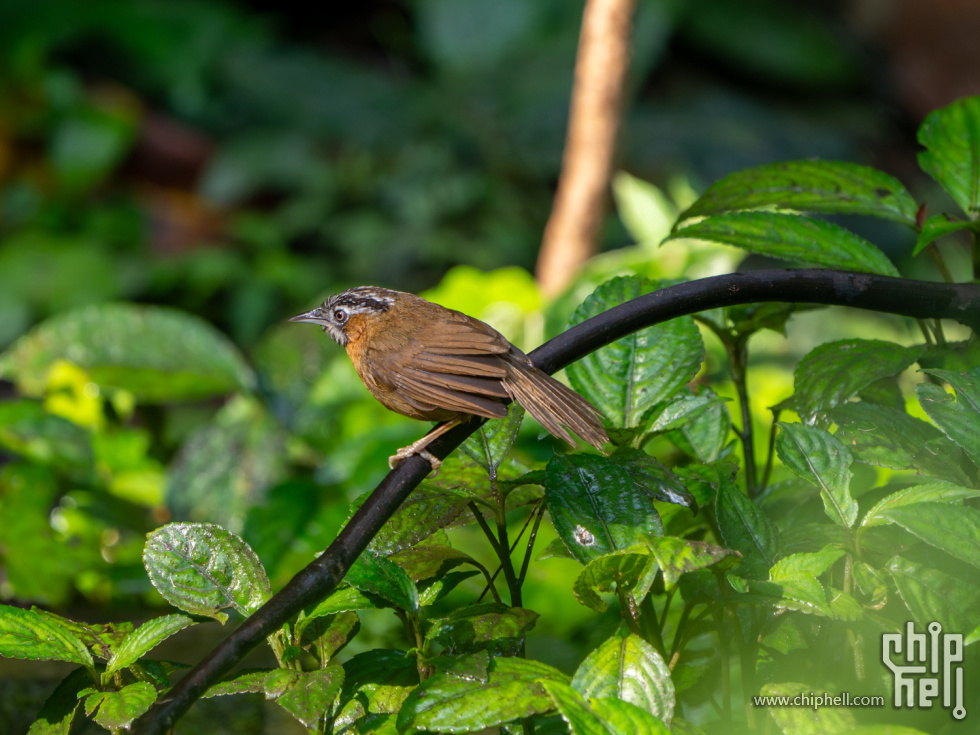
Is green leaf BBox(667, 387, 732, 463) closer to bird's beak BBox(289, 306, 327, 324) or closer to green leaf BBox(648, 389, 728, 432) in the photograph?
green leaf BBox(648, 389, 728, 432)

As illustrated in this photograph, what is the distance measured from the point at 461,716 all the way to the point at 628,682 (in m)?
0.20

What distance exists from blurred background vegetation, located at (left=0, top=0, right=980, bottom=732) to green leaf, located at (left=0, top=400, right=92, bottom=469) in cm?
132

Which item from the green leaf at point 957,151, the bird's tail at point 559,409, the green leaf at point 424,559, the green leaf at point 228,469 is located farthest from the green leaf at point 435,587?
the green leaf at point 228,469

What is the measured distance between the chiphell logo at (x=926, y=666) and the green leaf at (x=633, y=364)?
1.37 ft

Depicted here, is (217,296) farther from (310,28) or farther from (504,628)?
(504,628)

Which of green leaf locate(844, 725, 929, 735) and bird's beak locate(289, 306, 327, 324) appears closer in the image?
green leaf locate(844, 725, 929, 735)

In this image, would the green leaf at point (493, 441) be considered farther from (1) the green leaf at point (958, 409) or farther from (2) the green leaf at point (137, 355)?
(2) the green leaf at point (137, 355)

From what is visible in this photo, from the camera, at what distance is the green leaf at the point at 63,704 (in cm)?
101

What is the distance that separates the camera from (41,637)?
39.0 inches

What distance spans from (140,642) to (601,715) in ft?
1.68

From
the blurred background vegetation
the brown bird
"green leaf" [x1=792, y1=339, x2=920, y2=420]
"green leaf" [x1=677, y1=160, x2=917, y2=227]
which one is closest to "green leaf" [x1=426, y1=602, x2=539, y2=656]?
the brown bird

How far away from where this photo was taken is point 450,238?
252 inches

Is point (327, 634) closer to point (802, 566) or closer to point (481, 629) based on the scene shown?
point (481, 629)

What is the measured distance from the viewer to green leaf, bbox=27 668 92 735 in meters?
1.01
